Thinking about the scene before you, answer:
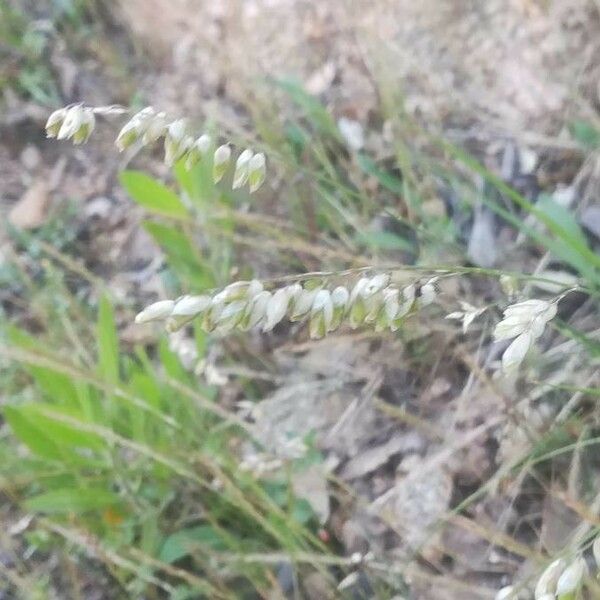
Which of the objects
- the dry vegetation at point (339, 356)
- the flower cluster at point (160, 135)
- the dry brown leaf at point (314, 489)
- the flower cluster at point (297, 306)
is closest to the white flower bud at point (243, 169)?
the flower cluster at point (160, 135)

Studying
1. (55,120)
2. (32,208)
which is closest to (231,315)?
(55,120)

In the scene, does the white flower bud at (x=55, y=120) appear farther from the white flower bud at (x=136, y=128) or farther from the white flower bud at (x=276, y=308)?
the white flower bud at (x=276, y=308)

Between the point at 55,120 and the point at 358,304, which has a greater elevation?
the point at 55,120

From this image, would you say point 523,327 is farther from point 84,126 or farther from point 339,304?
point 84,126

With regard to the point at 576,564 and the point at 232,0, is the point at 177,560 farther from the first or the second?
the point at 232,0

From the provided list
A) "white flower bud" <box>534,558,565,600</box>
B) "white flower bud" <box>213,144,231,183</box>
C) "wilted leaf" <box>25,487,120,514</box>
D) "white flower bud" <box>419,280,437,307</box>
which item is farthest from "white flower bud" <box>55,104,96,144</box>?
"wilted leaf" <box>25,487,120,514</box>
